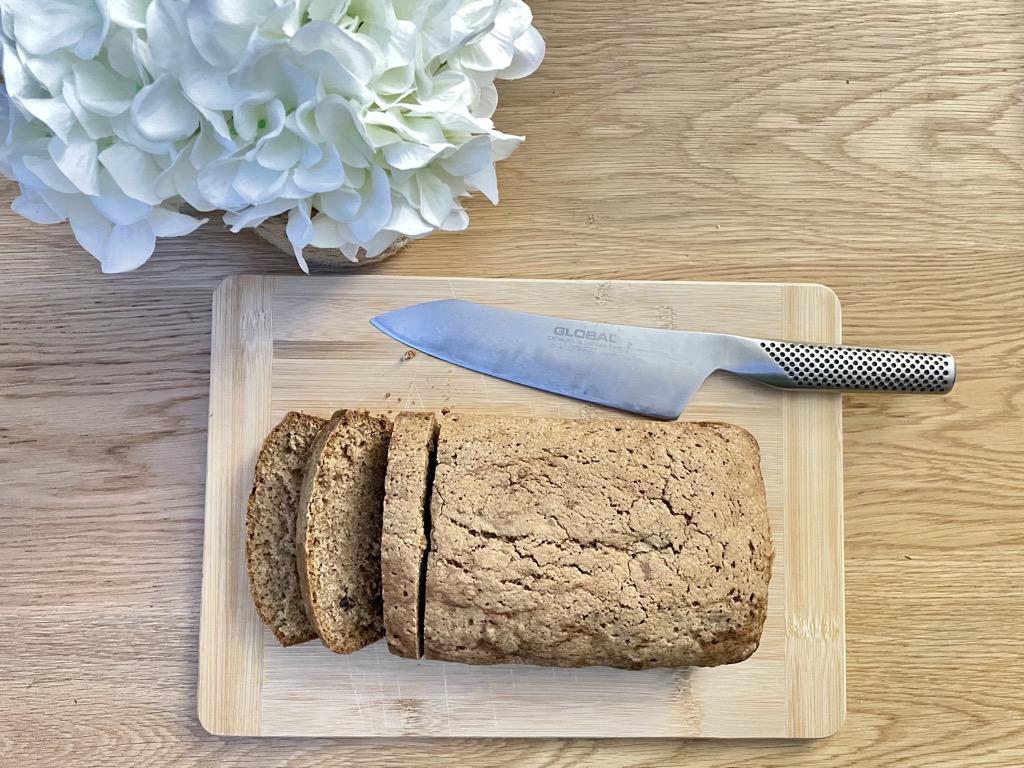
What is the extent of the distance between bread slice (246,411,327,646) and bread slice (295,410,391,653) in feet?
0.25

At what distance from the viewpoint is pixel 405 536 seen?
1.86 meters

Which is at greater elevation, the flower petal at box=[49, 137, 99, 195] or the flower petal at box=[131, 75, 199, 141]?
the flower petal at box=[131, 75, 199, 141]

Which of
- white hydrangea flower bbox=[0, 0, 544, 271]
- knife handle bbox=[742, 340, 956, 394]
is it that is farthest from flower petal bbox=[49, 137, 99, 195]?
knife handle bbox=[742, 340, 956, 394]

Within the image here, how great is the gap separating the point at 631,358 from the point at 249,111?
1.10 metres

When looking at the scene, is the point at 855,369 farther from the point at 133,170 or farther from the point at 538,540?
the point at 133,170

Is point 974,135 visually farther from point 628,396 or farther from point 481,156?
point 481,156

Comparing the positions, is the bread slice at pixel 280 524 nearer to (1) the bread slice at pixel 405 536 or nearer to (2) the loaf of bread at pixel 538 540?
(2) the loaf of bread at pixel 538 540

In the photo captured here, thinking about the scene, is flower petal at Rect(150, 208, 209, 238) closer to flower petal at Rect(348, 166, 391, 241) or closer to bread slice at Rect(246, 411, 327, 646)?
flower petal at Rect(348, 166, 391, 241)

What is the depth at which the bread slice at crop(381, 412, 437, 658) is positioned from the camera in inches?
73.2

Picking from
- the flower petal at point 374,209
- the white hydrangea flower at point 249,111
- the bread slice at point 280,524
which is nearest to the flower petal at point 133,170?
the white hydrangea flower at point 249,111

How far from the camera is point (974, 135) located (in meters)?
→ 2.33

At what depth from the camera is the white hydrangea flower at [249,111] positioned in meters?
1.47

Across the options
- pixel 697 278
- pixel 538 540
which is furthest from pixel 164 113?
pixel 697 278

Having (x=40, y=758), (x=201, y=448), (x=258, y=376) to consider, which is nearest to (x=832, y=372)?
(x=258, y=376)
